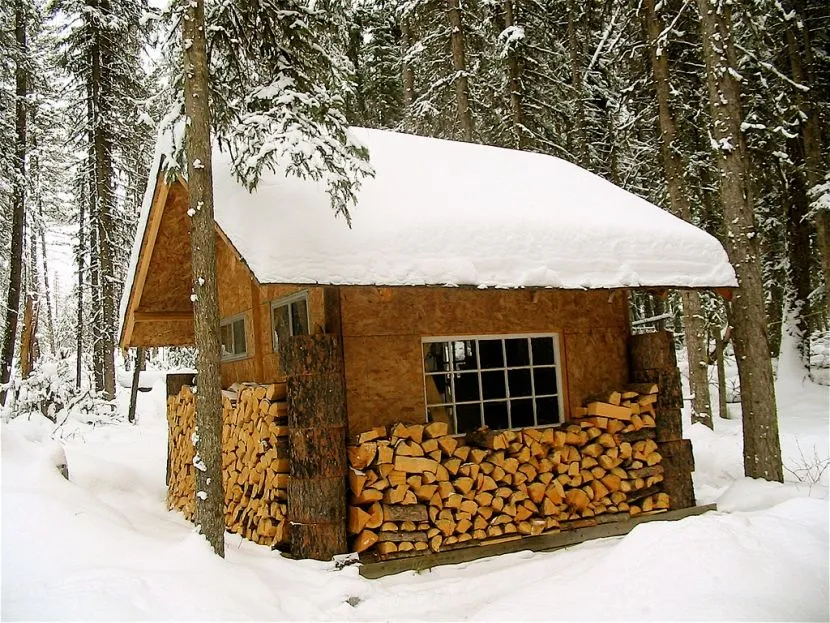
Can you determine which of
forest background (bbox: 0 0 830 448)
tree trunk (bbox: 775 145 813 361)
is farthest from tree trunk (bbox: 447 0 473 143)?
tree trunk (bbox: 775 145 813 361)

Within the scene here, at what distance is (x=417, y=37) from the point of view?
56.1 feet

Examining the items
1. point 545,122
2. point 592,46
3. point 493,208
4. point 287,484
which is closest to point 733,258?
point 493,208

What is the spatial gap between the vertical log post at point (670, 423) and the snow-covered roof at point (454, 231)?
903 millimetres

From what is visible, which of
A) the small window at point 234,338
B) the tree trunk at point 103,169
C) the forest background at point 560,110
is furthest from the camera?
the tree trunk at point 103,169

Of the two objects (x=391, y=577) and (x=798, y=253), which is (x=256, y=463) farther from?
(x=798, y=253)

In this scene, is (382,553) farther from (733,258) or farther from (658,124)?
(658,124)

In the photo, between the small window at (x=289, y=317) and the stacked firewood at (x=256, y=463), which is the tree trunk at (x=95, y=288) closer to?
the stacked firewood at (x=256, y=463)

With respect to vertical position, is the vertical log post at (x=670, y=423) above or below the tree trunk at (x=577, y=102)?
below

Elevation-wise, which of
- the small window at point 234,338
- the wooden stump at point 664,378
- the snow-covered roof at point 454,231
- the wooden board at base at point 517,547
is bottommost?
the wooden board at base at point 517,547

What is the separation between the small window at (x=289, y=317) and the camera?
22.0 ft

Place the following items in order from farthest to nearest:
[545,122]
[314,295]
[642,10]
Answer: [545,122]
[642,10]
[314,295]

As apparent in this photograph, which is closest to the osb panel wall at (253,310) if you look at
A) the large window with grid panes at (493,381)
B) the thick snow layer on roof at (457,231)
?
the thick snow layer on roof at (457,231)

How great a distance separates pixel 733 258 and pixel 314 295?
5415 millimetres

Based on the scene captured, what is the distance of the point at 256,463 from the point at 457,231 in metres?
3.28
